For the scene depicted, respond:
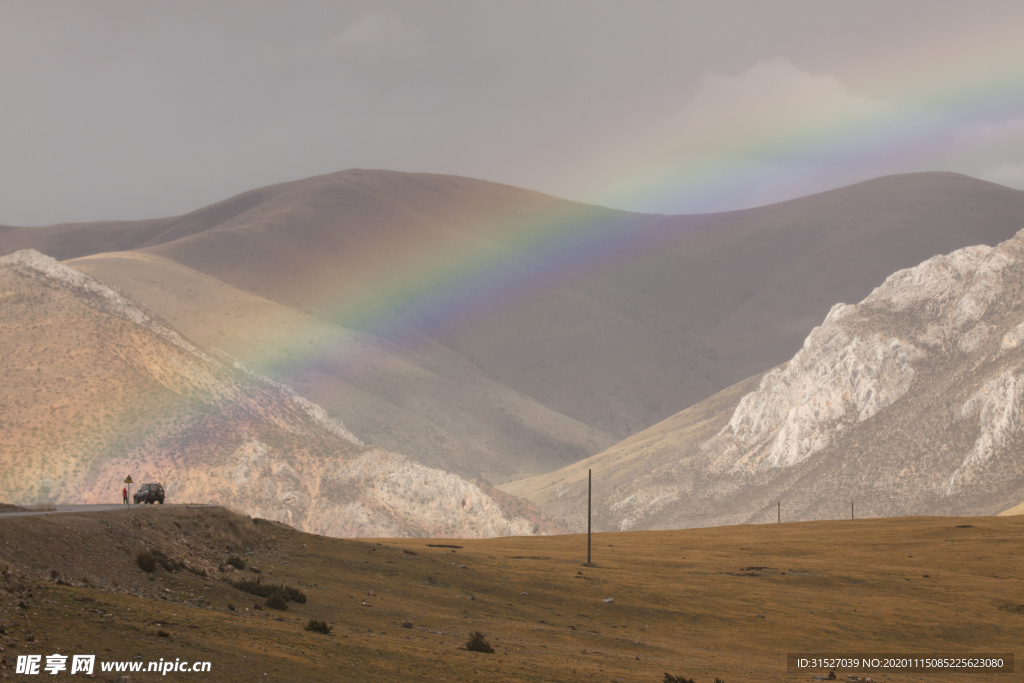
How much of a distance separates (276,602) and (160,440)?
78.2m

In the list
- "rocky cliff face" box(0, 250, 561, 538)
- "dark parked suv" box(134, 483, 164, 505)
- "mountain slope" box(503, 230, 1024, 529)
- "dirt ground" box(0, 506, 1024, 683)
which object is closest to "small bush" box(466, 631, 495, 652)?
"dirt ground" box(0, 506, 1024, 683)

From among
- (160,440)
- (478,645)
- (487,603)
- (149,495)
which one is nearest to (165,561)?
(478,645)

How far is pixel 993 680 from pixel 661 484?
126 metres

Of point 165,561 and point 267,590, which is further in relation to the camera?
point 267,590

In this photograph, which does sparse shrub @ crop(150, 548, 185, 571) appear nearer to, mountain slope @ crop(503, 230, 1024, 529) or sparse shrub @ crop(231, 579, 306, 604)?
sparse shrub @ crop(231, 579, 306, 604)

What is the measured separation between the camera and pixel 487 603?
37.1 meters

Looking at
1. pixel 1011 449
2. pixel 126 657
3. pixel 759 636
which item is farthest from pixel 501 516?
pixel 126 657

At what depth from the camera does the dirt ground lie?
63.0 feet

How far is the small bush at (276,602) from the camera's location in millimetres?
26828

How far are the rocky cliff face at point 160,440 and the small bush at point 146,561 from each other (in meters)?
64.1

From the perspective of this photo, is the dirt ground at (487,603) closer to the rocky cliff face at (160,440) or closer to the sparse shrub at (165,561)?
the sparse shrub at (165,561)

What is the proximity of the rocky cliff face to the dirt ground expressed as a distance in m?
39.0

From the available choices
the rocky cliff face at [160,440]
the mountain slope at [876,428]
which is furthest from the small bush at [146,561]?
the mountain slope at [876,428]

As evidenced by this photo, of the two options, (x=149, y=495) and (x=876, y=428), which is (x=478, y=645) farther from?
(x=876, y=428)
